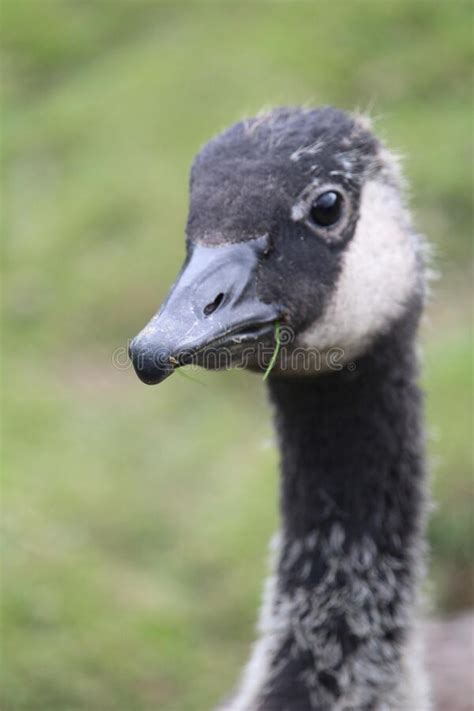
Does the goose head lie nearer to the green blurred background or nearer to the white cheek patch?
the white cheek patch

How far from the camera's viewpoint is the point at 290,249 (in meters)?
3.26

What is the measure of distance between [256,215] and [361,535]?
1268 mm

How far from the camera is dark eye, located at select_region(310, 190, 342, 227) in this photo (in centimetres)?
334

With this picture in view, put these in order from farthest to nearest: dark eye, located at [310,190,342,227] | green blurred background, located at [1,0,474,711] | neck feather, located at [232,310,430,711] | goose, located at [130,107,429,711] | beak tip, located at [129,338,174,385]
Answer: green blurred background, located at [1,0,474,711] < neck feather, located at [232,310,430,711] < dark eye, located at [310,190,342,227] < goose, located at [130,107,429,711] < beak tip, located at [129,338,174,385]

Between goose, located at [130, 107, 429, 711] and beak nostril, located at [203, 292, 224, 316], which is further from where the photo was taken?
goose, located at [130, 107, 429, 711]

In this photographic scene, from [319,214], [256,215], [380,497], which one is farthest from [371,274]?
[380,497]

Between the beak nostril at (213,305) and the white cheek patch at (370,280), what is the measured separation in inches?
17.7

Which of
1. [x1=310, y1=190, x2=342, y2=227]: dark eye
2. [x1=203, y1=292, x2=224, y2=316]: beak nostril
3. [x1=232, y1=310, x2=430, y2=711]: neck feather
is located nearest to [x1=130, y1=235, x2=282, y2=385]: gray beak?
[x1=203, y1=292, x2=224, y2=316]: beak nostril

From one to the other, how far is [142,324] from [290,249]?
4.63 m

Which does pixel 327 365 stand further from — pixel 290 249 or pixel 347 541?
pixel 347 541

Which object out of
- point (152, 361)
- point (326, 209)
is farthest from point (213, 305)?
point (326, 209)

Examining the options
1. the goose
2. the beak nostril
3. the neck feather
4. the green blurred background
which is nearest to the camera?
the beak nostril

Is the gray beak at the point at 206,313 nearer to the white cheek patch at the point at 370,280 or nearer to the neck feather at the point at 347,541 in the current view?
the white cheek patch at the point at 370,280

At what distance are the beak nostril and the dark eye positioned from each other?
0.51 m
